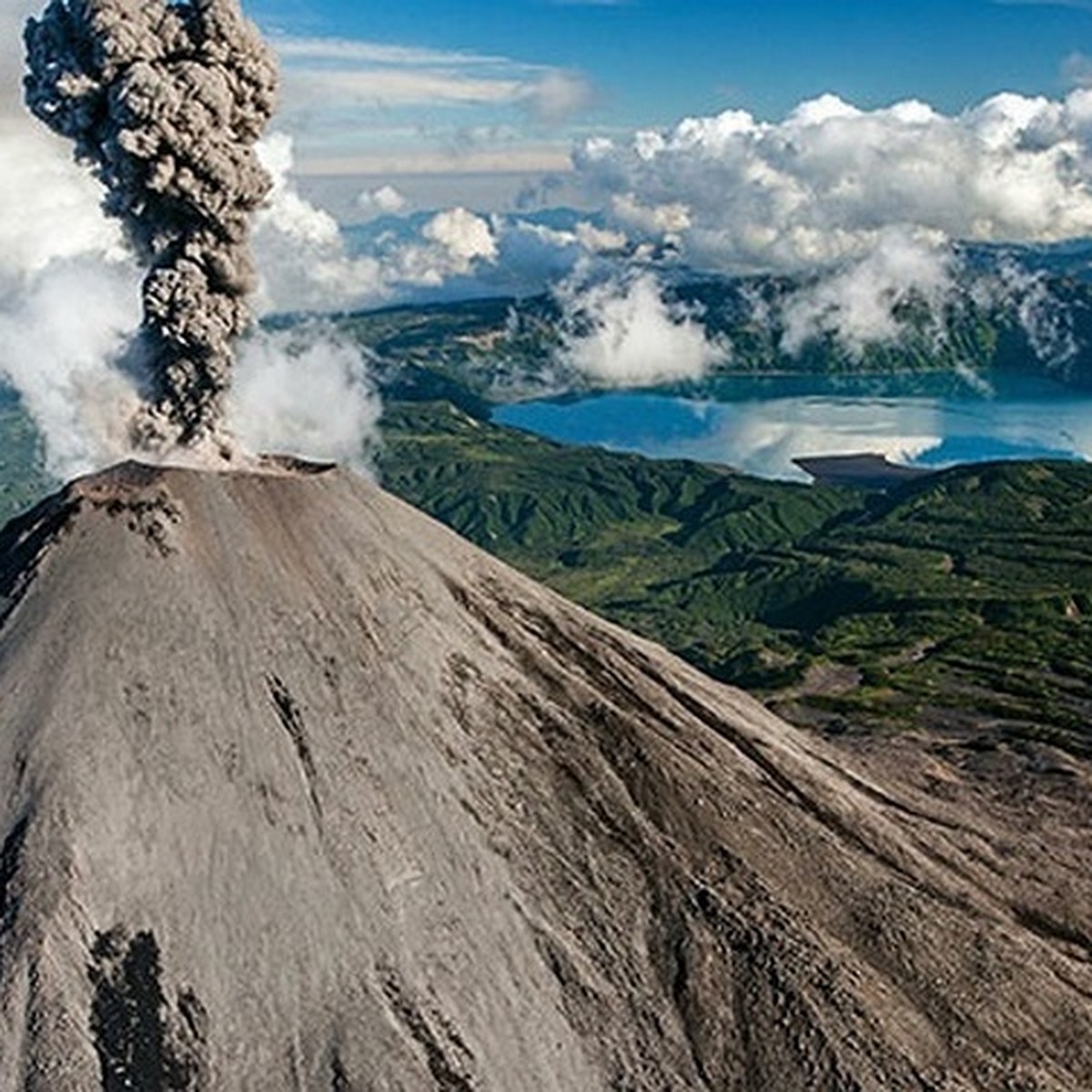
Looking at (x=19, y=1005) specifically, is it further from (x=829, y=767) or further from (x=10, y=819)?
(x=829, y=767)

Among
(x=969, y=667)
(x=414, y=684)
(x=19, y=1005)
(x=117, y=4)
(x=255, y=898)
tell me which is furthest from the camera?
(x=969, y=667)

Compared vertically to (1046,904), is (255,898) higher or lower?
higher

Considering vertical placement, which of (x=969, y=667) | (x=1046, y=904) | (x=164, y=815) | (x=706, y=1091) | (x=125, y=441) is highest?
(x=125, y=441)

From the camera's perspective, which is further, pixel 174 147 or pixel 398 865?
pixel 174 147

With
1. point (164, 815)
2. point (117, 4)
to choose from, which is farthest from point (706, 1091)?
point (117, 4)

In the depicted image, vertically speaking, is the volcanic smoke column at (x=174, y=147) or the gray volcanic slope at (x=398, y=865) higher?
the volcanic smoke column at (x=174, y=147)
